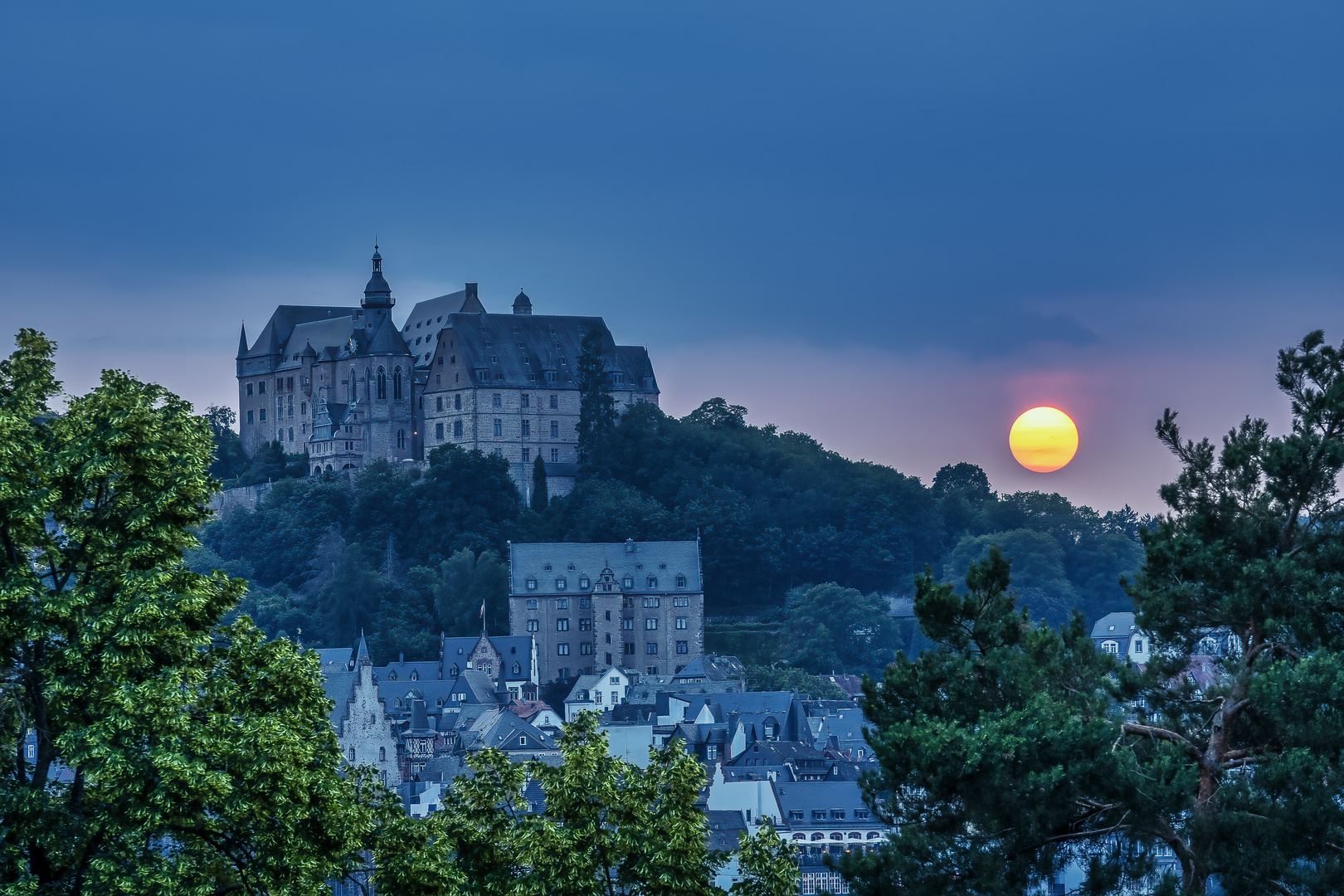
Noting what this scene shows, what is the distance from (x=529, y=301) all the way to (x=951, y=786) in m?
132

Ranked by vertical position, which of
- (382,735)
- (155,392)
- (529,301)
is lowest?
(382,735)

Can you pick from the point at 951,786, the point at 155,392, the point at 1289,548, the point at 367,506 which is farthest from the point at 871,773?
the point at 367,506

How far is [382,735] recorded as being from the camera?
10800cm

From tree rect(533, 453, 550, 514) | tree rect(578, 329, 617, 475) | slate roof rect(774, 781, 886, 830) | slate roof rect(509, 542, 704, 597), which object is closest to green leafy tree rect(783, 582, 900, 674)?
slate roof rect(509, 542, 704, 597)

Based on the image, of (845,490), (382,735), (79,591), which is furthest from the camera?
(845,490)

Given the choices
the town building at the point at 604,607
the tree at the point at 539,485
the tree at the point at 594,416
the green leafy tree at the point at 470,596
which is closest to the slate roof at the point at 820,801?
the town building at the point at 604,607

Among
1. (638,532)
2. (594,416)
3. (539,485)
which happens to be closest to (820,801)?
(638,532)

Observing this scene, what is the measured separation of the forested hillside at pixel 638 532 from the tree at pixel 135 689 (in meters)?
99.1

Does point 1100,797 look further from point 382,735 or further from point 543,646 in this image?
point 543,646

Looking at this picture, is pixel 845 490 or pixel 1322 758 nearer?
pixel 1322 758

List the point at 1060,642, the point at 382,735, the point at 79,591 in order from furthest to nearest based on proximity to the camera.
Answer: the point at 382,735 → the point at 1060,642 → the point at 79,591

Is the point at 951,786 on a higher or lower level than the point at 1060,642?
lower

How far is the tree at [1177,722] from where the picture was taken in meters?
23.6

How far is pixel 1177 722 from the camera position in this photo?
86.1ft
